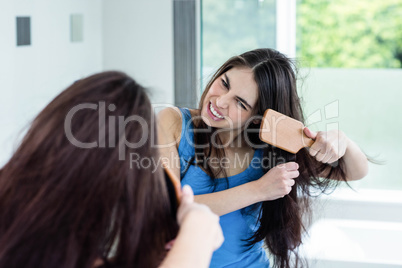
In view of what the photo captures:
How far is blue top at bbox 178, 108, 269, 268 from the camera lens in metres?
1.41


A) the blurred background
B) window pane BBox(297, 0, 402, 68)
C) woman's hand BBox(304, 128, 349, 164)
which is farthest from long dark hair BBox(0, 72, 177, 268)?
window pane BBox(297, 0, 402, 68)

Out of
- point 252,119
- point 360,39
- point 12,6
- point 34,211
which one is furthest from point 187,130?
point 360,39

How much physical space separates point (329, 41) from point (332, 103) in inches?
139

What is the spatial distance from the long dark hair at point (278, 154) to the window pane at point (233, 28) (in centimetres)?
113

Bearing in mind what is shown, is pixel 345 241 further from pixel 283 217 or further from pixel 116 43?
pixel 116 43

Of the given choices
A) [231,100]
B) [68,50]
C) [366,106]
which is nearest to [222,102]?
[231,100]

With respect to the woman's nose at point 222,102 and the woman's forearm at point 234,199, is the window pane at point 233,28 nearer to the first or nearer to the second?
the woman's nose at point 222,102

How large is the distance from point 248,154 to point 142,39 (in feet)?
4.55

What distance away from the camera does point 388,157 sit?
257 cm

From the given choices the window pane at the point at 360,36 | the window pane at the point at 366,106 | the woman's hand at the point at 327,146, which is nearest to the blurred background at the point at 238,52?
the window pane at the point at 366,106

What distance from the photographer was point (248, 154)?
1490 mm

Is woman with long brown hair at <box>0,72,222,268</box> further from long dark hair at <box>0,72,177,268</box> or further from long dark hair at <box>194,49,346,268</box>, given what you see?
long dark hair at <box>194,49,346,268</box>

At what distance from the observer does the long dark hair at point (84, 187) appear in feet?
2.51

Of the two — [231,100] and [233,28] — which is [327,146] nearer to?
[231,100]
